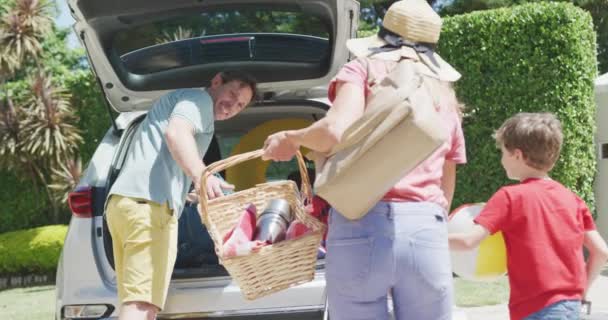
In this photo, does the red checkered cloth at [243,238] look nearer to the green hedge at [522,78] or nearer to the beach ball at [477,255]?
the beach ball at [477,255]

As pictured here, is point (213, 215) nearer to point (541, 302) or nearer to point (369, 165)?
point (369, 165)

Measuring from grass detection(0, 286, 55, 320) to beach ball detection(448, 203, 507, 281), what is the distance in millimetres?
5365

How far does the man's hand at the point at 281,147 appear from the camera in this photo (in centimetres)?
259

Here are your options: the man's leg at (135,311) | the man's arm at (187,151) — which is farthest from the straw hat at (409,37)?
the man's leg at (135,311)

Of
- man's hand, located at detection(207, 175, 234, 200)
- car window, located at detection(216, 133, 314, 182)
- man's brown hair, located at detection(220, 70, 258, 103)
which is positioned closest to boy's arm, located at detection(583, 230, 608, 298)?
man's hand, located at detection(207, 175, 234, 200)

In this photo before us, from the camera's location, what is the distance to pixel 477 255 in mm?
3121

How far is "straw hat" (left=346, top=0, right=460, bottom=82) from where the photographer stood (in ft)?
8.75

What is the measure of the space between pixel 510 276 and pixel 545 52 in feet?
21.2

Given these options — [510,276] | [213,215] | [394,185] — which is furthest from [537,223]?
[213,215]

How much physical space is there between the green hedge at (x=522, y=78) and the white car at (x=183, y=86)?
172 inches

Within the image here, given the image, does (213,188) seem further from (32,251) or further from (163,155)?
(32,251)

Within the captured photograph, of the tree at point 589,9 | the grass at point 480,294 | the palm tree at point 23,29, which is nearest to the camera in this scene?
the grass at point 480,294

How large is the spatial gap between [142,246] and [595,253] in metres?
1.73

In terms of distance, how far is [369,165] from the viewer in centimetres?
247
